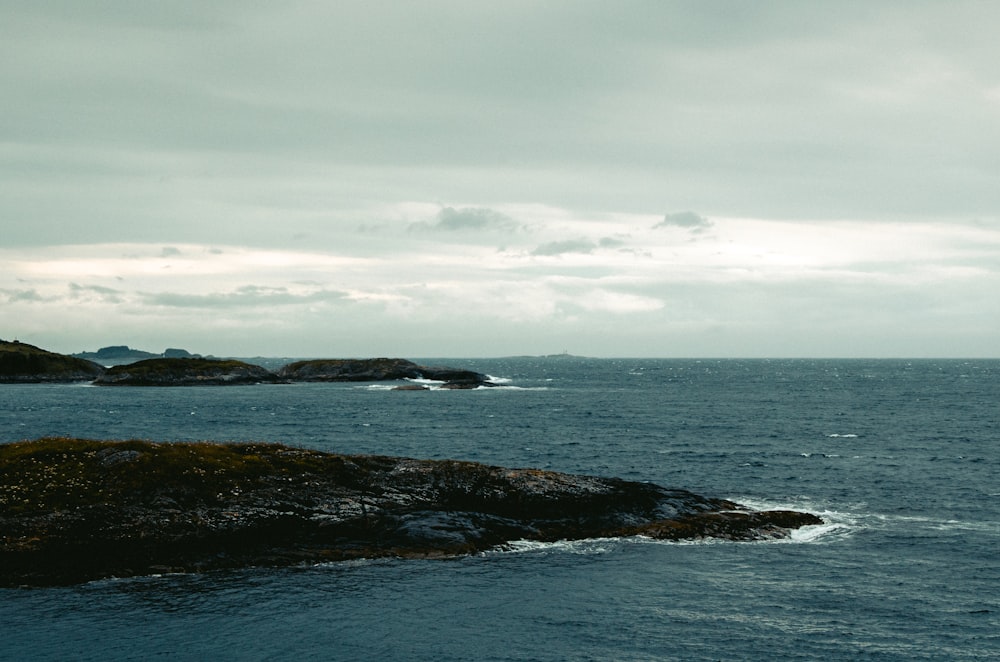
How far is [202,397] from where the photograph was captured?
6447 inches

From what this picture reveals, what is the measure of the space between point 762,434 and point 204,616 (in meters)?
83.0

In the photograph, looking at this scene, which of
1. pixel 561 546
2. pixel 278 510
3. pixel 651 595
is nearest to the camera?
pixel 651 595

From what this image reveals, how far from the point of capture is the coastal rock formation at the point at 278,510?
136 ft

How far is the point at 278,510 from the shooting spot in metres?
46.7

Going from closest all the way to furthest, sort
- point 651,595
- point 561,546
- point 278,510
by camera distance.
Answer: point 651,595
point 561,546
point 278,510

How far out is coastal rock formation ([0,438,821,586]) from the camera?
41.3 m

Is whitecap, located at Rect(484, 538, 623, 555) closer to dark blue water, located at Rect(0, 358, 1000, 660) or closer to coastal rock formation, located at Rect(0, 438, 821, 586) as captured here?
dark blue water, located at Rect(0, 358, 1000, 660)

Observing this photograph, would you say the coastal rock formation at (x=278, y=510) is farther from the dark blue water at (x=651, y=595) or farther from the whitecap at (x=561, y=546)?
the dark blue water at (x=651, y=595)

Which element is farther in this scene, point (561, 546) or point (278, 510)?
point (278, 510)

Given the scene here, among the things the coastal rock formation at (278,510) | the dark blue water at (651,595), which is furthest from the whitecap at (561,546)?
the coastal rock formation at (278,510)

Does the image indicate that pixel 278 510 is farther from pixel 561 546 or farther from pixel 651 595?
pixel 651 595

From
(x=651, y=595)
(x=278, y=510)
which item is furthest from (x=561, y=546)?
(x=278, y=510)

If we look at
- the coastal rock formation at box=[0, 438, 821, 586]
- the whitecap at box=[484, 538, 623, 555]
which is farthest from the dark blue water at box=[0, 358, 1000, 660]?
the coastal rock formation at box=[0, 438, 821, 586]

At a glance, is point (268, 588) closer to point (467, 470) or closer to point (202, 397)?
point (467, 470)
